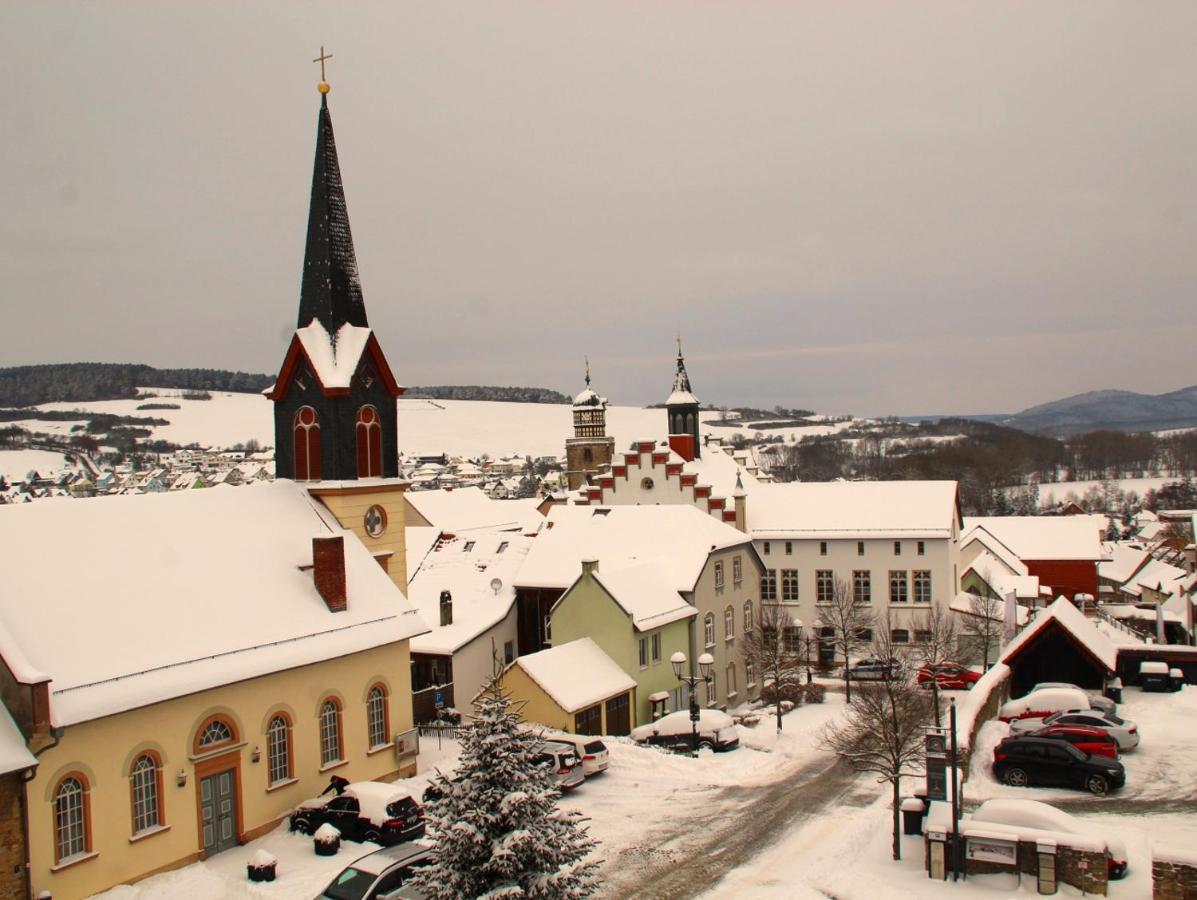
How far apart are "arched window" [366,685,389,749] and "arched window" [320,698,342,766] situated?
1241 mm

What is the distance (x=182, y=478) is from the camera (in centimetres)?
17812

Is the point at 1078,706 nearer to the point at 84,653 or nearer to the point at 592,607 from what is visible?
the point at 592,607

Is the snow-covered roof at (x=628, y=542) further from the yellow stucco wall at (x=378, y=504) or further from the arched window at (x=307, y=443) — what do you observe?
the arched window at (x=307, y=443)

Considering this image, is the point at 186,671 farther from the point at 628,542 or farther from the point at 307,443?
the point at 628,542

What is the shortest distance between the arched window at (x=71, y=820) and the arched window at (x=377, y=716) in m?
9.24

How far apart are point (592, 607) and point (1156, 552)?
95520mm

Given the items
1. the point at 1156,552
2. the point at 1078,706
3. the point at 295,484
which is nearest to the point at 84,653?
the point at 295,484

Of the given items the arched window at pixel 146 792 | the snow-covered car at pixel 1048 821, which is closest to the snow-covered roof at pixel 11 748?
the arched window at pixel 146 792

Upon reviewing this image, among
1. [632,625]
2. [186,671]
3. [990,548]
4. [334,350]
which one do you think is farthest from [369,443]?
[990,548]

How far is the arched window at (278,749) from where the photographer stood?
27.4m

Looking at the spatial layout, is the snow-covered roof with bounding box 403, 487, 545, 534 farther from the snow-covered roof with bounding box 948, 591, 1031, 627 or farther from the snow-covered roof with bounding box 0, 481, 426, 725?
the snow-covered roof with bounding box 0, 481, 426, 725

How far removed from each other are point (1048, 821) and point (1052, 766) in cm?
767

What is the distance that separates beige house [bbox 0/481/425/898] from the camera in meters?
22.6

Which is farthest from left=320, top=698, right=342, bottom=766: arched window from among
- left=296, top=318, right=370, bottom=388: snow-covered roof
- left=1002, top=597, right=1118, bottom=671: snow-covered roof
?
left=1002, top=597, right=1118, bottom=671: snow-covered roof
